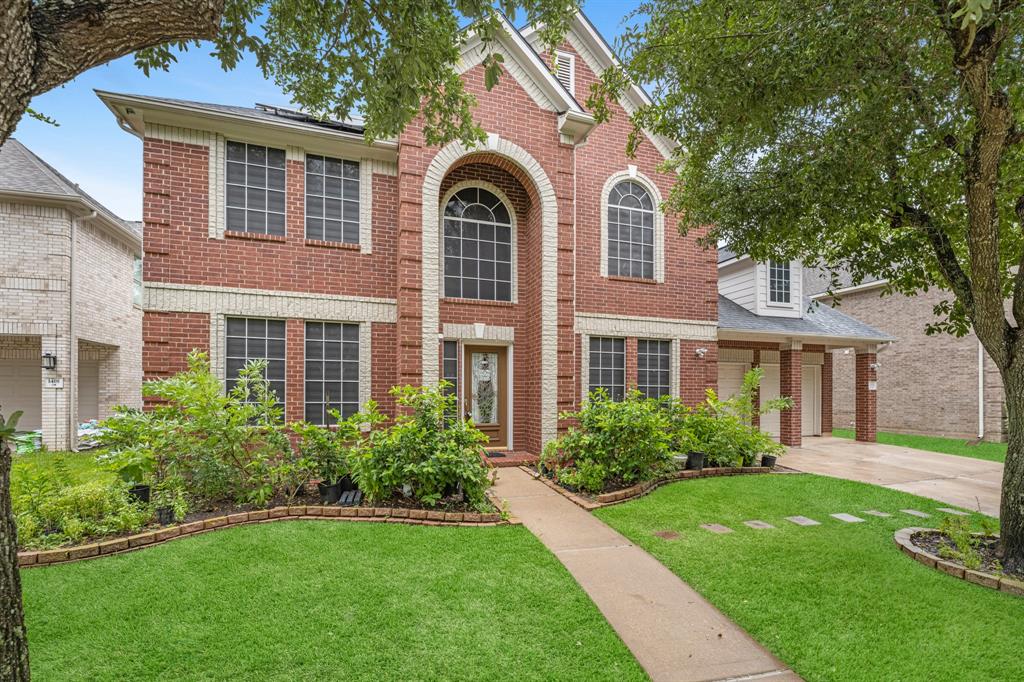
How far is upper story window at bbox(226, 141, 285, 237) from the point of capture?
8625mm

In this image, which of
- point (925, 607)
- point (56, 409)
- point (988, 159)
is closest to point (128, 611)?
point (925, 607)

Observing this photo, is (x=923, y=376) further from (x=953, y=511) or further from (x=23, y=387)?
(x=23, y=387)

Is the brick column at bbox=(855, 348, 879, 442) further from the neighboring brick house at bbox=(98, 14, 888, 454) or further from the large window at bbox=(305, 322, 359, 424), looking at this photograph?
the large window at bbox=(305, 322, 359, 424)

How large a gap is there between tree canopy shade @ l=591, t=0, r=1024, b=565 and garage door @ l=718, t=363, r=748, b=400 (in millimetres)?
7749

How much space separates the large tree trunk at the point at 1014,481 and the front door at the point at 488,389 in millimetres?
7271

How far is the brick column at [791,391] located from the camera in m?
13.4

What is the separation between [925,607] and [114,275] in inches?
679

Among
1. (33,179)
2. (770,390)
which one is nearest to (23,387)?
(33,179)

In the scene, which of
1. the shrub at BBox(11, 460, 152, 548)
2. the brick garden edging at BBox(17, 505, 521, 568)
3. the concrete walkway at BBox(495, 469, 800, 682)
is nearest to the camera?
the concrete walkway at BBox(495, 469, 800, 682)

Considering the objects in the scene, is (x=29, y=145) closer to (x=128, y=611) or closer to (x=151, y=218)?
(x=151, y=218)

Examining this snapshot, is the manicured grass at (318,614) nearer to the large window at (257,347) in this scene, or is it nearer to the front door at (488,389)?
the large window at (257,347)

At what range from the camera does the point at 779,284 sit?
14.2m

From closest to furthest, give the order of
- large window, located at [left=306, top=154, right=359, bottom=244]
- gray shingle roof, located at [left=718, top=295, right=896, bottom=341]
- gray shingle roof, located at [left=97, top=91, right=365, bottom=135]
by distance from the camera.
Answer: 1. gray shingle roof, located at [left=97, top=91, right=365, bottom=135]
2. large window, located at [left=306, top=154, right=359, bottom=244]
3. gray shingle roof, located at [left=718, top=295, right=896, bottom=341]

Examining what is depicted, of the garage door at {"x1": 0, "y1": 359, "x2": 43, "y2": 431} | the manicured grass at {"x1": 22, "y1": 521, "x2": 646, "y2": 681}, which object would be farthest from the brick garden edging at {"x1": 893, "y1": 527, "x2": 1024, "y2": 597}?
the garage door at {"x1": 0, "y1": 359, "x2": 43, "y2": 431}
